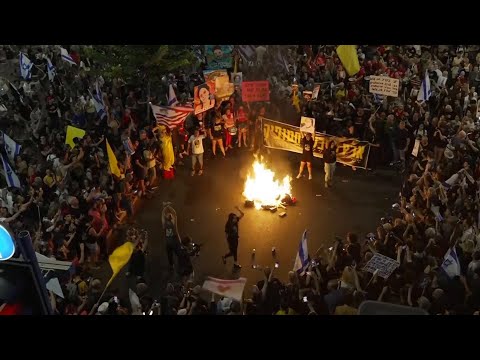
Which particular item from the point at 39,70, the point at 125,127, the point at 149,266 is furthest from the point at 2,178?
the point at 39,70

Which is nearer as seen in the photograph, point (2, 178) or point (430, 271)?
point (430, 271)

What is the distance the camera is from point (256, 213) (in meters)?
11.1

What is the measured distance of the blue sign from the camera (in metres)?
7.20

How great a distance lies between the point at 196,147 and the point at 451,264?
241 inches

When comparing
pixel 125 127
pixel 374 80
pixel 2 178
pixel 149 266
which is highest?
pixel 374 80

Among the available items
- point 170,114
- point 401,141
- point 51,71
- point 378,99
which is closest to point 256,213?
point 170,114

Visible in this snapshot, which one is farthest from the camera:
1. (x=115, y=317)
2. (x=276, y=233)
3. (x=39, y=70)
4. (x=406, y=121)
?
(x=39, y=70)

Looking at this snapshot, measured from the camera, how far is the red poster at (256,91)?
1223cm

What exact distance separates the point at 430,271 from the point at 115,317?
4.76 metres

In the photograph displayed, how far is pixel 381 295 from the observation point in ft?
26.7

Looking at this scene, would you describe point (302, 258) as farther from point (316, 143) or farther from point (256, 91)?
point (256, 91)

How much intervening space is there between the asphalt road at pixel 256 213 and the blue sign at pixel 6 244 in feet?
9.09

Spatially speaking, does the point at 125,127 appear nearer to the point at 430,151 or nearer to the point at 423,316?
the point at 430,151

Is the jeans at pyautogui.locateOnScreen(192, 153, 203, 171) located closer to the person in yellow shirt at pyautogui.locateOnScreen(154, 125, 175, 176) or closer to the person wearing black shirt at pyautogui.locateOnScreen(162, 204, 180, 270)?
the person in yellow shirt at pyautogui.locateOnScreen(154, 125, 175, 176)
